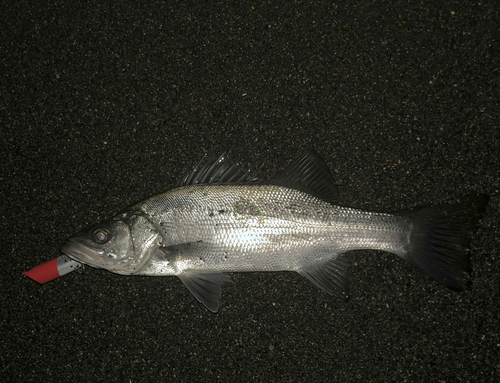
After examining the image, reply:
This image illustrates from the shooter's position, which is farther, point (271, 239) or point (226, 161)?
point (226, 161)

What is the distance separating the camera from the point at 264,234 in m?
1.59

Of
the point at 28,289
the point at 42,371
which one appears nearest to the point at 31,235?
the point at 28,289

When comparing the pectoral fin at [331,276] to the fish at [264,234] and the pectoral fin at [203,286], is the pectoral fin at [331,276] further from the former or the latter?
the pectoral fin at [203,286]

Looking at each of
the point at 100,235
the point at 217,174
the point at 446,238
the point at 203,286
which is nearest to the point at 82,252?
the point at 100,235

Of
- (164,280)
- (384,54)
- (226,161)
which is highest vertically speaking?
(384,54)

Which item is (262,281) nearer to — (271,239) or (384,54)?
(271,239)

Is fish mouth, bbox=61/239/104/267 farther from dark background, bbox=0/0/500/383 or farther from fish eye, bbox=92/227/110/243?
dark background, bbox=0/0/500/383

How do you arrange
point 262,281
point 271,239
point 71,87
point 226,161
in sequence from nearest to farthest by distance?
point 271,239, point 226,161, point 262,281, point 71,87

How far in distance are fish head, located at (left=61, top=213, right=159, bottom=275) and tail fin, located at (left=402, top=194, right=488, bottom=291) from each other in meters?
1.32

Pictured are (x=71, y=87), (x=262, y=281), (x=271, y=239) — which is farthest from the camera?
(x=71, y=87)

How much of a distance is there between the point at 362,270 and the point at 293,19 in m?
1.52

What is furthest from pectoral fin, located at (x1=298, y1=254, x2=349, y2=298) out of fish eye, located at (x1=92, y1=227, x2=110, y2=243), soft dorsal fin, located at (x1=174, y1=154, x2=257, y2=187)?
fish eye, located at (x1=92, y1=227, x2=110, y2=243)

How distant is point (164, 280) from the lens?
188cm

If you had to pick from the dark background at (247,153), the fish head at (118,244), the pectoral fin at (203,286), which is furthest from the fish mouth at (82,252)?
the pectoral fin at (203,286)
